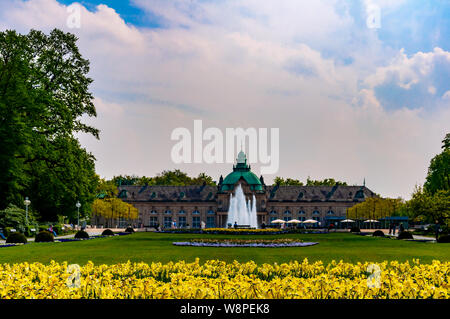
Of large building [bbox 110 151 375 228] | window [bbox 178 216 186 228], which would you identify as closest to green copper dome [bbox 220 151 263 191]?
large building [bbox 110 151 375 228]

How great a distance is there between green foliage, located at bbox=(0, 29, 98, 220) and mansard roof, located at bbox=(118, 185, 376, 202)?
256ft

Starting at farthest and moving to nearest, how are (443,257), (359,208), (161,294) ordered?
1. (359,208)
2. (443,257)
3. (161,294)

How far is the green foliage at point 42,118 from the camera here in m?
45.9

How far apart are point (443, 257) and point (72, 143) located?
35948mm

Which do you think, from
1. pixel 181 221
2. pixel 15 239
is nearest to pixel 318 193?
pixel 181 221

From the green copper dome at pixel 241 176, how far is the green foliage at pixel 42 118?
76677 millimetres

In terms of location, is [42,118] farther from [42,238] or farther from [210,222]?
[210,222]

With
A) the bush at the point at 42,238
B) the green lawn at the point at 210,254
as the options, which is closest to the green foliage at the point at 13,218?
the bush at the point at 42,238

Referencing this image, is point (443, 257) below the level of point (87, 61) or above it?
below

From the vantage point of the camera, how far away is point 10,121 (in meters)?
45.7

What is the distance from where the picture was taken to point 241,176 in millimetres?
126125
